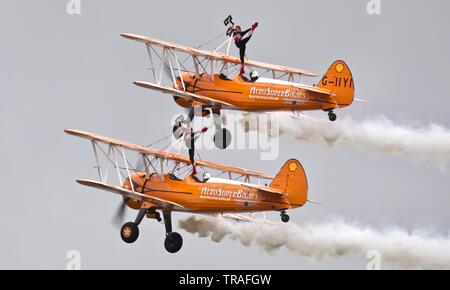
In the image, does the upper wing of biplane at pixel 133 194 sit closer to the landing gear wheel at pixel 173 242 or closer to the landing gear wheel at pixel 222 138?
the landing gear wheel at pixel 173 242

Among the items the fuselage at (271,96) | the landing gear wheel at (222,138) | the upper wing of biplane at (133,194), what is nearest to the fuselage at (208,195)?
the upper wing of biplane at (133,194)

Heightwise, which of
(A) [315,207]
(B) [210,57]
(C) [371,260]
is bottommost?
(C) [371,260]

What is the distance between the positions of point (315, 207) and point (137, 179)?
9315 mm

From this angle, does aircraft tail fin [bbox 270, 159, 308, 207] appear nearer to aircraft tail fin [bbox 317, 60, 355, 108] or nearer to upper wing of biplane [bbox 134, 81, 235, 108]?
aircraft tail fin [bbox 317, 60, 355, 108]

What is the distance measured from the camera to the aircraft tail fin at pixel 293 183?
181ft

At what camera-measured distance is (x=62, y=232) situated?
73750 mm

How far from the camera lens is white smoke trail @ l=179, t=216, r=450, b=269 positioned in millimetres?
55531

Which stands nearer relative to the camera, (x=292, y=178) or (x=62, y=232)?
(x=292, y=178)

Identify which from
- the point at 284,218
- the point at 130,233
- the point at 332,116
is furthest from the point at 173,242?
the point at 332,116

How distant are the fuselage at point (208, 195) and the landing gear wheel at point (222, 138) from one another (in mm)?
4602

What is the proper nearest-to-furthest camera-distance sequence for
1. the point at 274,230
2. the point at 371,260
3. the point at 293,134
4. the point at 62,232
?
the point at 371,260 → the point at 274,230 → the point at 293,134 → the point at 62,232

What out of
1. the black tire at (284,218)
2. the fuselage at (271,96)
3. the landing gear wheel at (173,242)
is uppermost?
the fuselage at (271,96)

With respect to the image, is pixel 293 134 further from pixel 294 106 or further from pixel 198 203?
pixel 198 203

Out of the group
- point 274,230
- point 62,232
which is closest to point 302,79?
point 274,230
